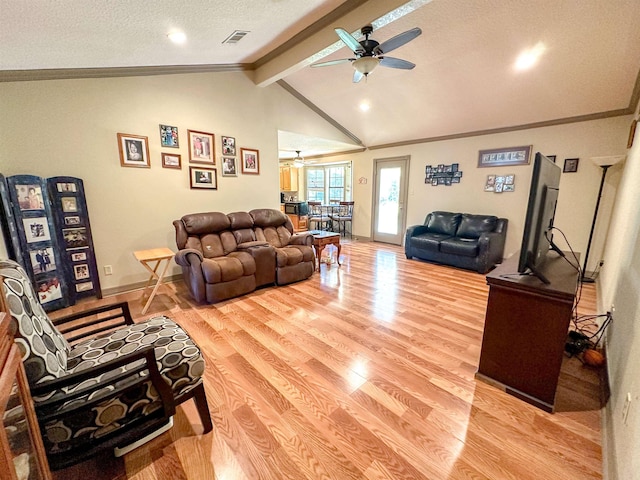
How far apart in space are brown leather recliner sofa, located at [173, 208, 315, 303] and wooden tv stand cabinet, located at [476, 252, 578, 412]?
2.44m

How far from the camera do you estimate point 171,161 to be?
361 cm

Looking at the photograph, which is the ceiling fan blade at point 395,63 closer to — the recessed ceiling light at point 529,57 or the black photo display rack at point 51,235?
the recessed ceiling light at point 529,57

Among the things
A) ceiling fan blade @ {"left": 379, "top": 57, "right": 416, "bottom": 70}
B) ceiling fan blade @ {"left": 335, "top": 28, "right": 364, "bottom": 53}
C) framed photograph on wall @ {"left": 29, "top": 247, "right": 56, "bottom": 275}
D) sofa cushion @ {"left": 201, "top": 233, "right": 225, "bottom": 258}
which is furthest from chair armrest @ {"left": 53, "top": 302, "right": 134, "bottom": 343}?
ceiling fan blade @ {"left": 379, "top": 57, "right": 416, "bottom": 70}

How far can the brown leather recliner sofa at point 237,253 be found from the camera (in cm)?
301

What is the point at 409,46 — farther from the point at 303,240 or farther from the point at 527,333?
the point at 527,333

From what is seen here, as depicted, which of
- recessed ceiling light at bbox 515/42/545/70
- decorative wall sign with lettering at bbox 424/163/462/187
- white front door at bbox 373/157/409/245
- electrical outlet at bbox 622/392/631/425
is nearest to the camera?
electrical outlet at bbox 622/392/631/425

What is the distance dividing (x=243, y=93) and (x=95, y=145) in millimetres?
2146

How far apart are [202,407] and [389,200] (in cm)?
580

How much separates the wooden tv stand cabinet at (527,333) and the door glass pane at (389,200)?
4.59 metres

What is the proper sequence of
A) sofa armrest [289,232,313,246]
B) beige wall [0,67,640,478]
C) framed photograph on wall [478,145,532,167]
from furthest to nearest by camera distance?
framed photograph on wall [478,145,532,167] → sofa armrest [289,232,313,246] → beige wall [0,67,640,478]

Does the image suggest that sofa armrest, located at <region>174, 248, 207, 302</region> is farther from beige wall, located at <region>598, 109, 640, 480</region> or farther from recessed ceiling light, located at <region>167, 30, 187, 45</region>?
beige wall, located at <region>598, 109, 640, 480</region>

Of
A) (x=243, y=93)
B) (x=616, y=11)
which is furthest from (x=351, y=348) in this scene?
(x=243, y=93)

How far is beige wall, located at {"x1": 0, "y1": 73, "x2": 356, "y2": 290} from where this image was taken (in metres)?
2.67

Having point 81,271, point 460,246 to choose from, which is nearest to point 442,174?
point 460,246
